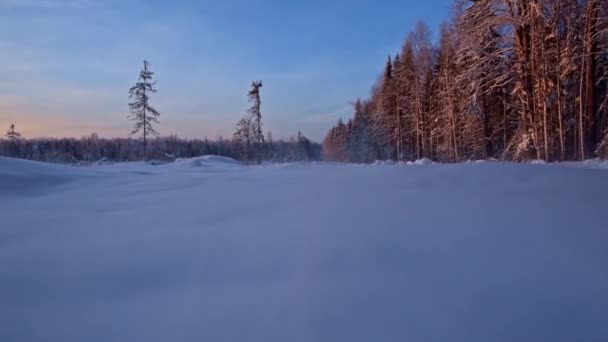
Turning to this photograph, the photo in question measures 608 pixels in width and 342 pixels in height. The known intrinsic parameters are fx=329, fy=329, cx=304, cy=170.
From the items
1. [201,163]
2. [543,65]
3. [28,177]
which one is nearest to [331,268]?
[28,177]

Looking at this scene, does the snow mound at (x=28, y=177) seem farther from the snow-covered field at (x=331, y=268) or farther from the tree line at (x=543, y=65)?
the tree line at (x=543, y=65)

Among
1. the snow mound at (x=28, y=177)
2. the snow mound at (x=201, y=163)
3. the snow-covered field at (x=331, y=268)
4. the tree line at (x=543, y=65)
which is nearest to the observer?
the snow-covered field at (x=331, y=268)

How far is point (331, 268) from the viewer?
1.47 metres

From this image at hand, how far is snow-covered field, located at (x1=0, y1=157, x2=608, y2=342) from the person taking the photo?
1.11 meters

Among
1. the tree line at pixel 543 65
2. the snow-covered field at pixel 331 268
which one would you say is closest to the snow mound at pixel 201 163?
the tree line at pixel 543 65

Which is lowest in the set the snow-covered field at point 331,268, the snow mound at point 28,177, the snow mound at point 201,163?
the snow-covered field at point 331,268

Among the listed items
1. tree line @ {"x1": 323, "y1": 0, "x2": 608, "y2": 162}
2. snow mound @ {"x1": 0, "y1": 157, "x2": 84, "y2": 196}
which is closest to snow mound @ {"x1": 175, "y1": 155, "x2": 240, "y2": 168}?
snow mound @ {"x1": 0, "y1": 157, "x2": 84, "y2": 196}

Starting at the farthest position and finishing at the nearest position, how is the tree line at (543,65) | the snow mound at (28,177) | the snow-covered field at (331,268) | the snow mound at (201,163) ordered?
the snow mound at (201,163)
the tree line at (543,65)
the snow mound at (28,177)
the snow-covered field at (331,268)

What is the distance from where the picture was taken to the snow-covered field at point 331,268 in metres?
1.11

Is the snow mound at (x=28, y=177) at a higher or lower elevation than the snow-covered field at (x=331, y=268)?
→ higher

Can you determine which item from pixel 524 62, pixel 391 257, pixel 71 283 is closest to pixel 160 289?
pixel 71 283

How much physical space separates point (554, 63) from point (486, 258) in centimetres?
1098

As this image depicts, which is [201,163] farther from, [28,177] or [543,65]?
[543,65]

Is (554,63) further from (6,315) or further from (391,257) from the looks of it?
(6,315)
